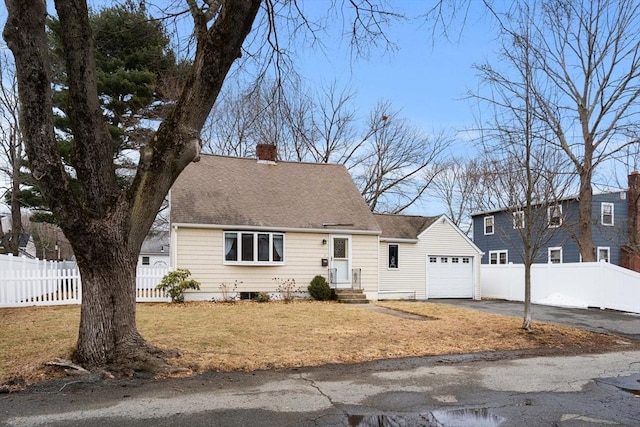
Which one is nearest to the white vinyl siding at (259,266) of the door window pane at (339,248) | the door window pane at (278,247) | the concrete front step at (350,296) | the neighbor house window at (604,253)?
the door window pane at (278,247)

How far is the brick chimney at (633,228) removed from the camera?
12330 mm

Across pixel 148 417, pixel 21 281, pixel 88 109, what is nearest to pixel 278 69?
pixel 88 109

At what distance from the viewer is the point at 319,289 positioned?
17.0m

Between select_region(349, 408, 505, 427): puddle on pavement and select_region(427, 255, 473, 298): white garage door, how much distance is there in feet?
52.2

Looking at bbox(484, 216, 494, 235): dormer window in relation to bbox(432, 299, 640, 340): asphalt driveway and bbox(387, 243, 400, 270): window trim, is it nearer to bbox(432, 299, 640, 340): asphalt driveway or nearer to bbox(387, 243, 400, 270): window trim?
bbox(387, 243, 400, 270): window trim

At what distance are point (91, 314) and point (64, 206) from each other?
4.92ft

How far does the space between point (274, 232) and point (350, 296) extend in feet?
12.0

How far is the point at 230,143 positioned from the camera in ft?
94.4

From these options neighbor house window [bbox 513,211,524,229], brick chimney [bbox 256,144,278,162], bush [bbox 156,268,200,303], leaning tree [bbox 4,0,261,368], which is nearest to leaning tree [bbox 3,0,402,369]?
leaning tree [bbox 4,0,261,368]

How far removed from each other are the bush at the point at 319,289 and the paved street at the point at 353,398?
32.4 feet

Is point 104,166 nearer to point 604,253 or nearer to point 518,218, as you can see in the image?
point 518,218

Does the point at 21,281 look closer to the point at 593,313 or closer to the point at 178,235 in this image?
the point at 178,235

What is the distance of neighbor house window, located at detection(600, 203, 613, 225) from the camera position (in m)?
25.7

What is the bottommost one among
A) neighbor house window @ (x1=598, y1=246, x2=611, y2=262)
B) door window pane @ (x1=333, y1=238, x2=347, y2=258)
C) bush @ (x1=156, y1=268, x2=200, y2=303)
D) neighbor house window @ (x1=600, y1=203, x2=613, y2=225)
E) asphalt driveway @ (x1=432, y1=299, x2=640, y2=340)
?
asphalt driveway @ (x1=432, y1=299, x2=640, y2=340)
